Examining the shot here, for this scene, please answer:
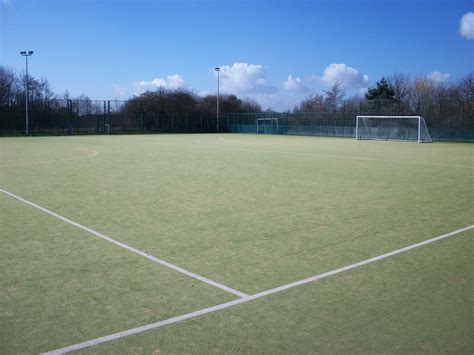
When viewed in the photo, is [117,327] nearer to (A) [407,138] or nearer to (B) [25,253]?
(B) [25,253]

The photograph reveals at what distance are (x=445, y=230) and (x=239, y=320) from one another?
164 inches

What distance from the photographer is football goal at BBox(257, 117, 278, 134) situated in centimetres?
4778

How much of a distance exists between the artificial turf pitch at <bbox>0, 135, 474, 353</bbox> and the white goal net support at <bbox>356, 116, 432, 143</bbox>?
25.3 meters

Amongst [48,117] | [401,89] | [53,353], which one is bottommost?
[53,353]

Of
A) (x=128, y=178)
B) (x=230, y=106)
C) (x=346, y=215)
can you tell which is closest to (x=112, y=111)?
(x=230, y=106)

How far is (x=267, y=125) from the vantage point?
48594 mm

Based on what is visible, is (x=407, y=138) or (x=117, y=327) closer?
(x=117, y=327)

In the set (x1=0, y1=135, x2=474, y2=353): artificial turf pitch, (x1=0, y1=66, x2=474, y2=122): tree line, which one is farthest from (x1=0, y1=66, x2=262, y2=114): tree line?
(x1=0, y1=135, x2=474, y2=353): artificial turf pitch

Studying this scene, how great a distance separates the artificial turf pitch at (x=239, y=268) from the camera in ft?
10.8

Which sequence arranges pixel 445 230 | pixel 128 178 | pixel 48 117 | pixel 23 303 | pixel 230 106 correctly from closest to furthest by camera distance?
pixel 23 303 → pixel 445 230 → pixel 128 178 → pixel 48 117 → pixel 230 106

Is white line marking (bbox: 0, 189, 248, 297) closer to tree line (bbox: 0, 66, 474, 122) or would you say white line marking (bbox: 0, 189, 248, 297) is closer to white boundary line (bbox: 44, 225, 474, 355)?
white boundary line (bbox: 44, 225, 474, 355)

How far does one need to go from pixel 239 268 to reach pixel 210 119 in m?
47.3

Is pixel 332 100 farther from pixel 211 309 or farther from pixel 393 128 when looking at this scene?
A: pixel 211 309

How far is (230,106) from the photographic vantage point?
210ft
